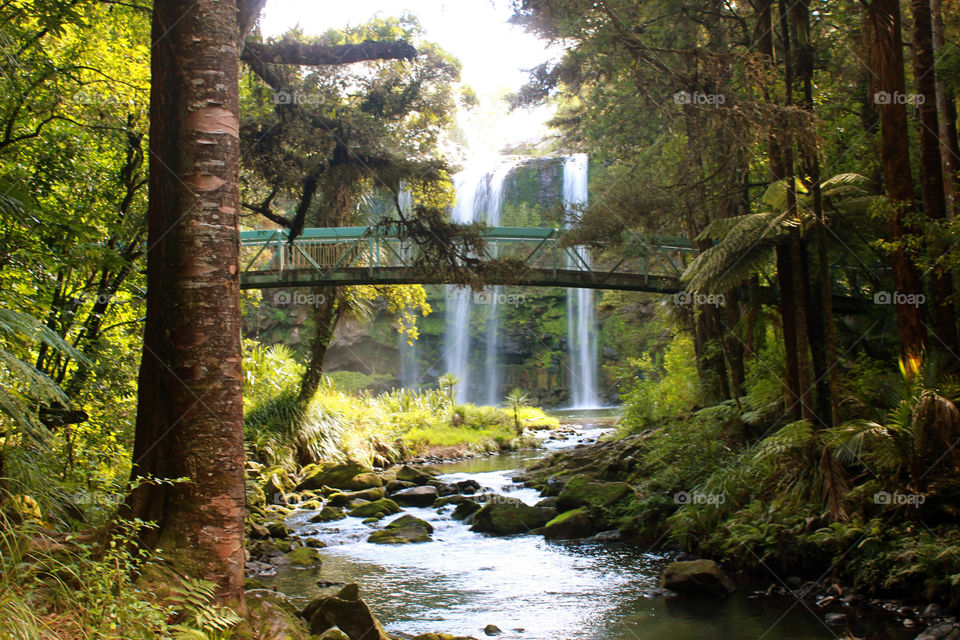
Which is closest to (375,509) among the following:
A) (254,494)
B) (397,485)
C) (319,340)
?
(254,494)

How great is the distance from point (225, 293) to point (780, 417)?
8004 mm

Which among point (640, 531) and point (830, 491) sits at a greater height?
point (830, 491)

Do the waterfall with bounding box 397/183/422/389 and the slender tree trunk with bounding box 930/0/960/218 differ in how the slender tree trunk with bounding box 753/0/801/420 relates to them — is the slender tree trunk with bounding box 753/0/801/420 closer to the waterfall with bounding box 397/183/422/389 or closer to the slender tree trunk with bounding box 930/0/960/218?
the slender tree trunk with bounding box 930/0/960/218

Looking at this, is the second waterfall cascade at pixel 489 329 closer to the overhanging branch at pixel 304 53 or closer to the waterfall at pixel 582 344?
the waterfall at pixel 582 344

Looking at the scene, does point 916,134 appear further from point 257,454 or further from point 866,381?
point 257,454

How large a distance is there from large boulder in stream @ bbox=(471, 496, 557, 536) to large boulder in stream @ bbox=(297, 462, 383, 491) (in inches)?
145

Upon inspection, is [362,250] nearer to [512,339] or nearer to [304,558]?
[304,558]

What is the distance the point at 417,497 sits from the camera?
1272cm

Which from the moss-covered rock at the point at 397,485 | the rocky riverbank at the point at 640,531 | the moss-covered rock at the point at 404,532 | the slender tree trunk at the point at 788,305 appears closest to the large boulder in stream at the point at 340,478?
the moss-covered rock at the point at 397,485

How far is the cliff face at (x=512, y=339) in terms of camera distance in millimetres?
36219

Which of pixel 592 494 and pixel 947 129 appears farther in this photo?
pixel 592 494

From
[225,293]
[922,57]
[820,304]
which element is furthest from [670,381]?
[225,293]

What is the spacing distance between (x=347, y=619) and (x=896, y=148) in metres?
7.28

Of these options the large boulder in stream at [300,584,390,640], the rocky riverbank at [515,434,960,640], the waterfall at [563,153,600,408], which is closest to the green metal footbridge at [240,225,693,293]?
the rocky riverbank at [515,434,960,640]
